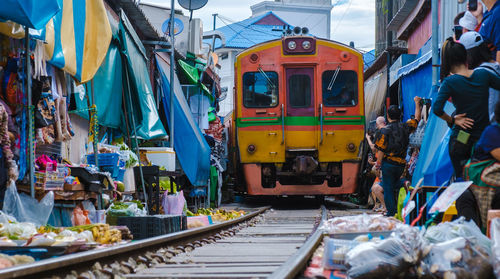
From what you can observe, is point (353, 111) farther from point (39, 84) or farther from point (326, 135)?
point (39, 84)

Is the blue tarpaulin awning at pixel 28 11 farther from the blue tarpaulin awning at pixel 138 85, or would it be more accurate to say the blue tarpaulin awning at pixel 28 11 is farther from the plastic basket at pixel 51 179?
the blue tarpaulin awning at pixel 138 85

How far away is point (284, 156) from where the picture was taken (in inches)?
487

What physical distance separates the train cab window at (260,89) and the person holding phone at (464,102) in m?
7.78

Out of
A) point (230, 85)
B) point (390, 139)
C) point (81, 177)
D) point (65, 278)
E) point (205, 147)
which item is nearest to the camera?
point (65, 278)

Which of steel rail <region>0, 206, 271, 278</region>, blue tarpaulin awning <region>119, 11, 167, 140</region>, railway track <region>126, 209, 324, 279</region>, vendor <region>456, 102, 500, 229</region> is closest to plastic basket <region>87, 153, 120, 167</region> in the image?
blue tarpaulin awning <region>119, 11, 167, 140</region>

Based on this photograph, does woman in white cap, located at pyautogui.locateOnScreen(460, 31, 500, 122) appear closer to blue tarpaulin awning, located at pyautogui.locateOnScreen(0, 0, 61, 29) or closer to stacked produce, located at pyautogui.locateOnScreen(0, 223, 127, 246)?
stacked produce, located at pyautogui.locateOnScreen(0, 223, 127, 246)

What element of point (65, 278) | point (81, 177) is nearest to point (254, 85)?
point (81, 177)

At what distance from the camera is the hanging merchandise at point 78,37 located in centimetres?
721

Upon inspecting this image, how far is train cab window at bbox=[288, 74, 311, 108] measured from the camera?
41.4ft

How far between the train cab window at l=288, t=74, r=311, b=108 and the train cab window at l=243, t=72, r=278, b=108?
0.30 meters

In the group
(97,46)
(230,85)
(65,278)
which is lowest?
A: (65,278)

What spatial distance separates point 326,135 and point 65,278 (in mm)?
9162

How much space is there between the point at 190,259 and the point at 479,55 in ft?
9.01

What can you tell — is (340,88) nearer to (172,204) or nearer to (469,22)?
(172,204)
